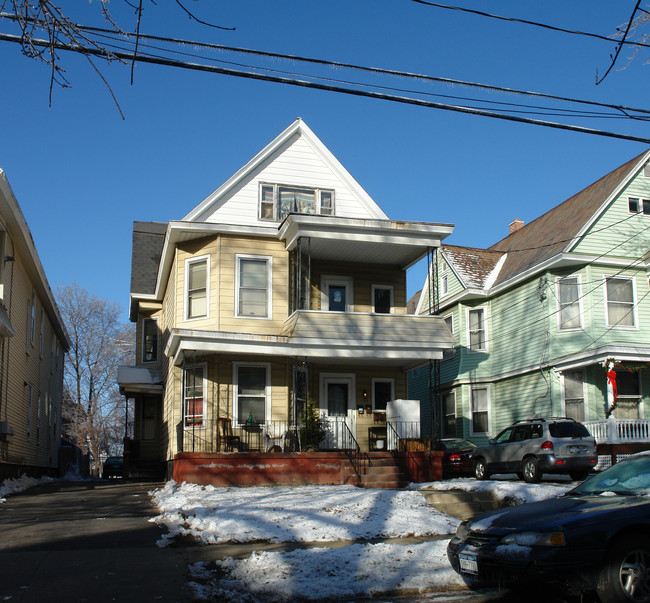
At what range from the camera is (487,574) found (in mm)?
6523

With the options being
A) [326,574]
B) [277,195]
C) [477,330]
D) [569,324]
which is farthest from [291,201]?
[326,574]

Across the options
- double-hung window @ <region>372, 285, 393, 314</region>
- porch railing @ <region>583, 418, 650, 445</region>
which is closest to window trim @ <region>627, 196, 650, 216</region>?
porch railing @ <region>583, 418, 650, 445</region>

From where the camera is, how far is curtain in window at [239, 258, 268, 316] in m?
18.7

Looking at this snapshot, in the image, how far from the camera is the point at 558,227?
84.2 ft

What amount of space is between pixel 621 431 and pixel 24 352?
17.9 m

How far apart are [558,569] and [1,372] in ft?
49.8

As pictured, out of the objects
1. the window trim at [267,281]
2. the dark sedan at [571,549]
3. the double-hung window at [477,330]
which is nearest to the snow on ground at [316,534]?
the dark sedan at [571,549]

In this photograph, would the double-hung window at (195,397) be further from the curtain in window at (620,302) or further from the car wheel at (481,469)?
the curtain in window at (620,302)

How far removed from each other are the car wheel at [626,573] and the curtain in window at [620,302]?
18208mm

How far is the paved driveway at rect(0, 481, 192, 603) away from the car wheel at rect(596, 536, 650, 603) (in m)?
3.84

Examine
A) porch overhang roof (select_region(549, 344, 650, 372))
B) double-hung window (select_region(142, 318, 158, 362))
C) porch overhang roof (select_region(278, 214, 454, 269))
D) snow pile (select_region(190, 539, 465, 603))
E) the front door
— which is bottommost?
snow pile (select_region(190, 539, 465, 603))

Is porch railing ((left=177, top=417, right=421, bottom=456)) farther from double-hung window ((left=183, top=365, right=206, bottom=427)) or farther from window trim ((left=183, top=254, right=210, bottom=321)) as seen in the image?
window trim ((left=183, top=254, right=210, bottom=321))

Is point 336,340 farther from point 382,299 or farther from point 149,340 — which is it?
point 149,340

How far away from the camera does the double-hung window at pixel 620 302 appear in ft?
76.4
